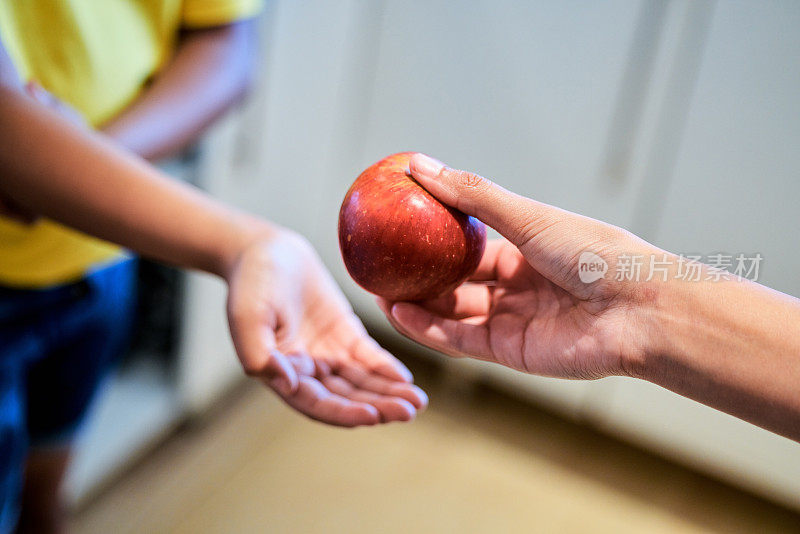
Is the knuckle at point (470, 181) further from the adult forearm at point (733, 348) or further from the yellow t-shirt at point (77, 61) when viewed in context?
the yellow t-shirt at point (77, 61)

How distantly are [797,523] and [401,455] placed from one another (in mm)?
848

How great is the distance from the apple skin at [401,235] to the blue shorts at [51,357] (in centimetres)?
40

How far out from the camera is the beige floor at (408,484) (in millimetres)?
1323

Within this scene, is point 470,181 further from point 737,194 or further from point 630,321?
point 737,194

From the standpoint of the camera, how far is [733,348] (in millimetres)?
518

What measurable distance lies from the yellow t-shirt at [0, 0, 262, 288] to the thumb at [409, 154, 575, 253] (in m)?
0.40

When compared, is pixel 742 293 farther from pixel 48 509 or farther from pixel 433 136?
pixel 433 136

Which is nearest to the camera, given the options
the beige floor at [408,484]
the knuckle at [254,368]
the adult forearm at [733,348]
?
the adult forearm at [733,348]

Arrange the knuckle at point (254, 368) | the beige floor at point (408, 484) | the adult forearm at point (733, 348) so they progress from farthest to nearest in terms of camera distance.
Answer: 1. the beige floor at point (408, 484)
2. the knuckle at point (254, 368)
3. the adult forearm at point (733, 348)

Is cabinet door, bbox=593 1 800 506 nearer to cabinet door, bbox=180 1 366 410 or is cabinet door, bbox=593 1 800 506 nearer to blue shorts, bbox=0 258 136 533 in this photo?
blue shorts, bbox=0 258 136 533

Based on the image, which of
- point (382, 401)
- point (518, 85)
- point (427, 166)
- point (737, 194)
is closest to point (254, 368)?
point (382, 401)

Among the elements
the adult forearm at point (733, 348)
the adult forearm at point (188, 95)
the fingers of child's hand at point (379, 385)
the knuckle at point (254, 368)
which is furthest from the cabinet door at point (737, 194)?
the adult forearm at point (188, 95)

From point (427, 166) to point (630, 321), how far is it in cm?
21

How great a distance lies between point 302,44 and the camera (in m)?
1.47
